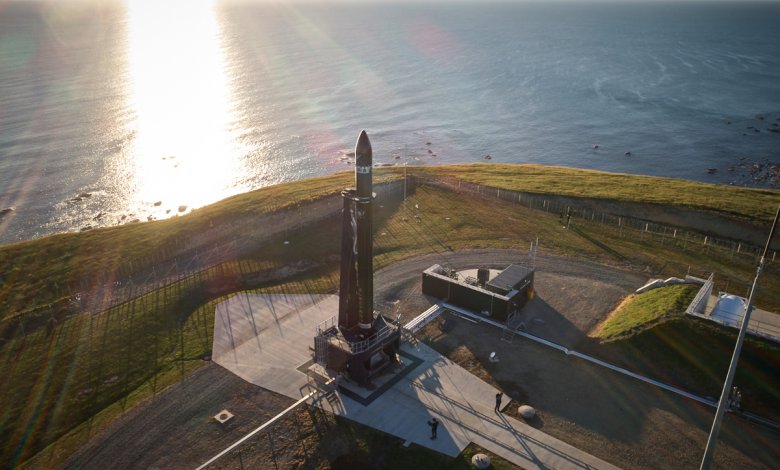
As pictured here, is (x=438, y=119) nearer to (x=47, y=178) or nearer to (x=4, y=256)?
(x=47, y=178)

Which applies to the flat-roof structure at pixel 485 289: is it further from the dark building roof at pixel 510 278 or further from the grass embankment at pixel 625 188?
the grass embankment at pixel 625 188

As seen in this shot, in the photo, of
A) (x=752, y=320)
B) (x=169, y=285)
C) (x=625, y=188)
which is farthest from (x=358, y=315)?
(x=625, y=188)

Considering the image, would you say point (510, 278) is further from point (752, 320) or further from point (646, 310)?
point (752, 320)

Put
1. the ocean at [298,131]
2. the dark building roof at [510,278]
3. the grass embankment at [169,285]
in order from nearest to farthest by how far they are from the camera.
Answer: the grass embankment at [169,285] < the dark building roof at [510,278] < the ocean at [298,131]

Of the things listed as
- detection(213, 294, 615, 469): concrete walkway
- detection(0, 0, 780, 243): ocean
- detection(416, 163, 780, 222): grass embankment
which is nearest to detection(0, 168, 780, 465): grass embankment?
detection(213, 294, 615, 469): concrete walkway

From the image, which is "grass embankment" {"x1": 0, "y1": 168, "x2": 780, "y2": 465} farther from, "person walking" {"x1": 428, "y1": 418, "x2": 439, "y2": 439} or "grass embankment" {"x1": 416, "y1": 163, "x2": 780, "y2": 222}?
"person walking" {"x1": 428, "y1": 418, "x2": 439, "y2": 439}

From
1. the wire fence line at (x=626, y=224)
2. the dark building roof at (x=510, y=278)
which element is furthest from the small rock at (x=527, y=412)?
the wire fence line at (x=626, y=224)
